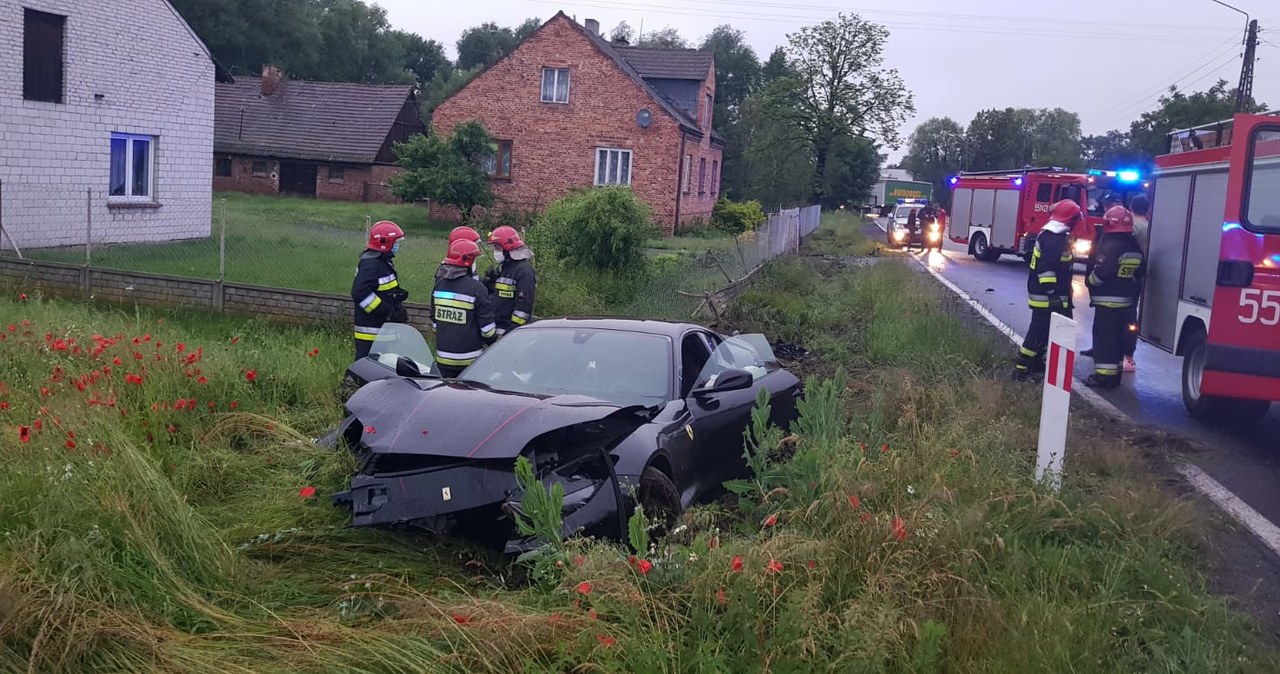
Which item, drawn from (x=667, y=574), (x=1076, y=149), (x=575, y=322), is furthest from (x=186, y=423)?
(x=1076, y=149)

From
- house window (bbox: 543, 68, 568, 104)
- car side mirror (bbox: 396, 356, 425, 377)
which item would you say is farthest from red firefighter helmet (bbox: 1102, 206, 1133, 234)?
house window (bbox: 543, 68, 568, 104)

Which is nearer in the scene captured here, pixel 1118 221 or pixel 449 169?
pixel 1118 221

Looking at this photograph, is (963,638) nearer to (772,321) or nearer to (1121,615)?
(1121,615)

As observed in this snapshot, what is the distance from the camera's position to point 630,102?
3481 cm

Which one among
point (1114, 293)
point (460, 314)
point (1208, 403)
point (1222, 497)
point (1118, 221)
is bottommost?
point (1222, 497)

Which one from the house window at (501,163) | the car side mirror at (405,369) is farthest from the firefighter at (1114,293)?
the house window at (501,163)

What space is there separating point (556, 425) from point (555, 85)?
3163cm

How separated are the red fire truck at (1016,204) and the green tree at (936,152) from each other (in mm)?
60787

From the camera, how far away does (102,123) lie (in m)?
20.2

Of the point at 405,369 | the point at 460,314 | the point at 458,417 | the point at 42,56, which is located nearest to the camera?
the point at 458,417

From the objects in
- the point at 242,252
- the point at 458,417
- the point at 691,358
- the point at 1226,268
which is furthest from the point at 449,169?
the point at 458,417

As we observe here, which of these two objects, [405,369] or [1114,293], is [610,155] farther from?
[405,369]

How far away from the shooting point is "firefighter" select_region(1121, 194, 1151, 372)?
10922 mm

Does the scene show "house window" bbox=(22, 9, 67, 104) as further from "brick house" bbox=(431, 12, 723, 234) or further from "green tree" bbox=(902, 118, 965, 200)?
"green tree" bbox=(902, 118, 965, 200)
